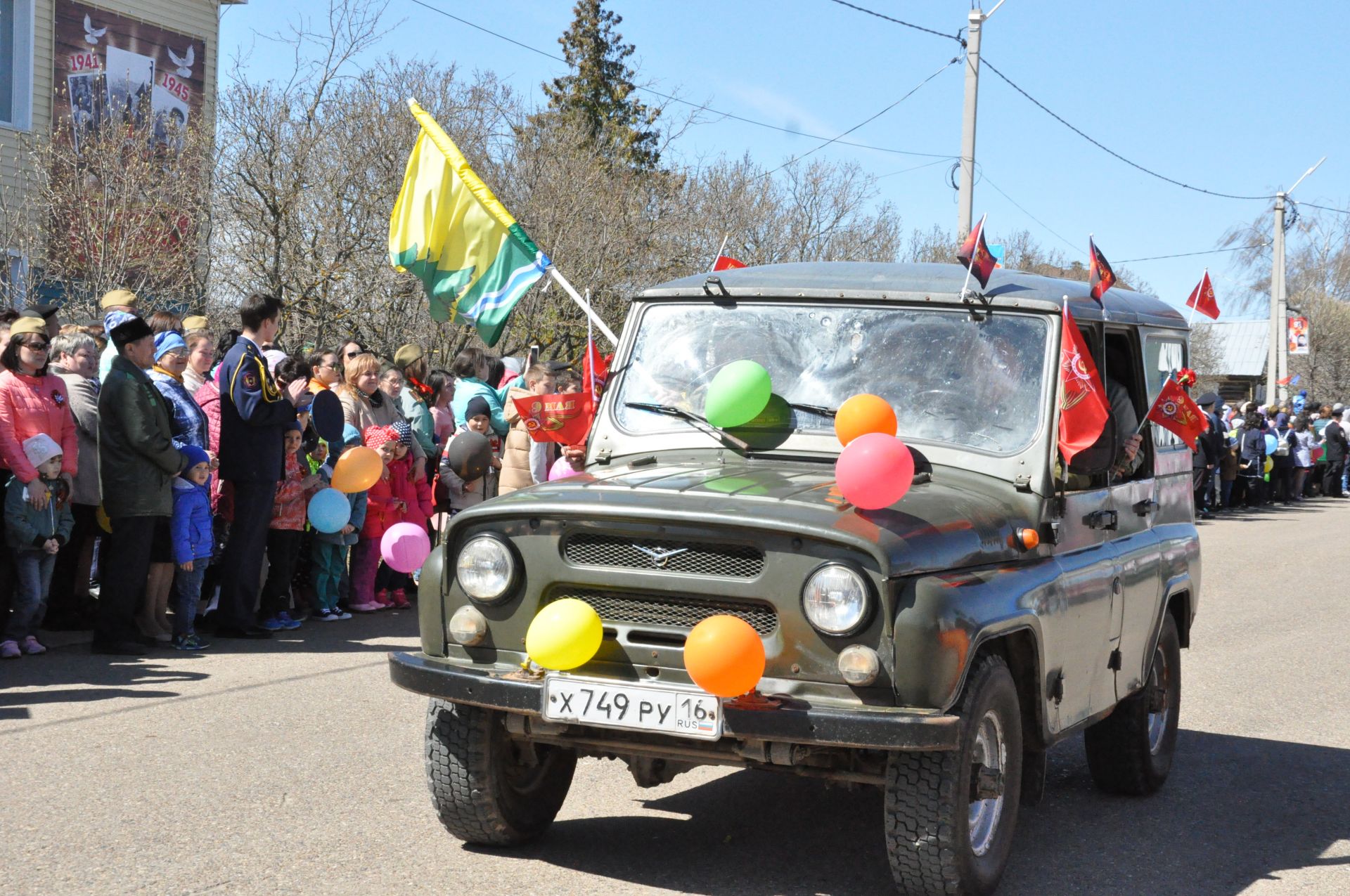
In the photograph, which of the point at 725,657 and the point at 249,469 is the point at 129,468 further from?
the point at 725,657

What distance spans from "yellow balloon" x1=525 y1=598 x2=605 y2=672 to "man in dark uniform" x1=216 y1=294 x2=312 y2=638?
5.39 metres

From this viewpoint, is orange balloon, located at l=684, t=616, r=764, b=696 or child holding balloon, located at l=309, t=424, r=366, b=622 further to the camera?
child holding balloon, located at l=309, t=424, r=366, b=622

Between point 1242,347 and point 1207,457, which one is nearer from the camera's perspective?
point 1207,457

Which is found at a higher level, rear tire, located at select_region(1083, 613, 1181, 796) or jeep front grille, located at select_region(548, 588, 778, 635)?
jeep front grille, located at select_region(548, 588, 778, 635)

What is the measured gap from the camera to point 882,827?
5.86 metres

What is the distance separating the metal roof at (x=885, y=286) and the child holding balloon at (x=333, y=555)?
5012 millimetres

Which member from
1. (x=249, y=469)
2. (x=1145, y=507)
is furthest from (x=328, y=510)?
(x=1145, y=507)

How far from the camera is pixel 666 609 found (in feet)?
15.0

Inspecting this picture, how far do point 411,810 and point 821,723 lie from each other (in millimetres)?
2147

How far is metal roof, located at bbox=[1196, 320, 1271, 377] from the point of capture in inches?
2901

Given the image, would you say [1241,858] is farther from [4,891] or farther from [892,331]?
[4,891]

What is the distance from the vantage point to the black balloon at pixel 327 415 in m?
10.0

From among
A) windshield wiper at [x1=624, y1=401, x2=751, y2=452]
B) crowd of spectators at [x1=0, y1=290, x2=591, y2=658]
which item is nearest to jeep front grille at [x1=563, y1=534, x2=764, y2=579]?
windshield wiper at [x1=624, y1=401, x2=751, y2=452]

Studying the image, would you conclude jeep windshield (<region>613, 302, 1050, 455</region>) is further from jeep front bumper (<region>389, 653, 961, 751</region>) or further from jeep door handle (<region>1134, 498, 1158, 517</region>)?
jeep front bumper (<region>389, 653, 961, 751</region>)
